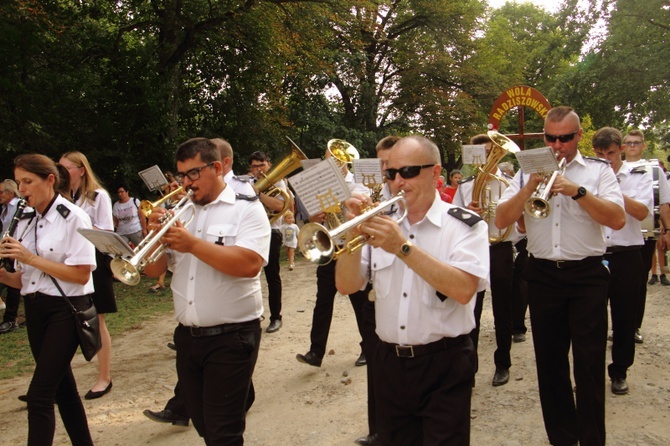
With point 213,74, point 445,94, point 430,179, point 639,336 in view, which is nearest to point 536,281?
point 430,179

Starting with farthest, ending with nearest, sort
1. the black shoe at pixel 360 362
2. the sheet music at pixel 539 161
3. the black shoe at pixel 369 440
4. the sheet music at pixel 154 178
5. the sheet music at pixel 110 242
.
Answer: the black shoe at pixel 360 362 < the sheet music at pixel 154 178 < the black shoe at pixel 369 440 < the sheet music at pixel 539 161 < the sheet music at pixel 110 242

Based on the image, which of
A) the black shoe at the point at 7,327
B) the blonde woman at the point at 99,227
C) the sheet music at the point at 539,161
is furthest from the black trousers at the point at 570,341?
the black shoe at the point at 7,327

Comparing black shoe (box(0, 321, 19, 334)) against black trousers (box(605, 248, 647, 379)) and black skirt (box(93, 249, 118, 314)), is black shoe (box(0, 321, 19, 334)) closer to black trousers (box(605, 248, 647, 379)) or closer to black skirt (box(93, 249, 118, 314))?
black skirt (box(93, 249, 118, 314))

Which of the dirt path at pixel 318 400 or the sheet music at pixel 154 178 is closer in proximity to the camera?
the dirt path at pixel 318 400

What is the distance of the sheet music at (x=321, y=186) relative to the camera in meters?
2.65

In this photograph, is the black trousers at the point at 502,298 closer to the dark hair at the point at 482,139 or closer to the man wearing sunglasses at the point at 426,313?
the dark hair at the point at 482,139

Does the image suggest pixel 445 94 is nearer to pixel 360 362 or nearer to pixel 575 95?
pixel 575 95

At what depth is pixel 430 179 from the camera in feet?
9.39

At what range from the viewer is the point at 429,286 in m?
2.77

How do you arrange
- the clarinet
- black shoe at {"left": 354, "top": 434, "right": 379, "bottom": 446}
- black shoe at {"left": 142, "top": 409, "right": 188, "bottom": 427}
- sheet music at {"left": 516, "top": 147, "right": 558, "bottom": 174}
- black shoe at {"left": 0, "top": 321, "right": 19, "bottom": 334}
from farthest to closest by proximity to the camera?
black shoe at {"left": 0, "top": 321, "right": 19, "bottom": 334}
black shoe at {"left": 142, "top": 409, "right": 188, "bottom": 427}
black shoe at {"left": 354, "top": 434, "right": 379, "bottom": 446}
the clarinet
sheet music at {"left": 516, "top": 147, "right": 558, "bottom": 174}

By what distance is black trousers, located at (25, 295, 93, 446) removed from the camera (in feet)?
12.4

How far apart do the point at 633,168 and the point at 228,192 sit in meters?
4.29

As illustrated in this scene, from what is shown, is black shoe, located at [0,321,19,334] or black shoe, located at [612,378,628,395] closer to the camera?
black shoe, located at [612,378,628,395]

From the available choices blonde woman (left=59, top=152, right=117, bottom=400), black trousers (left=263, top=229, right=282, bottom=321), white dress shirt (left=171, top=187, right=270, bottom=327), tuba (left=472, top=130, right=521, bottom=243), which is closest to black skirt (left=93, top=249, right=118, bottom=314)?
blonde woman (left=59, top=152, right=117, bottom=400)
